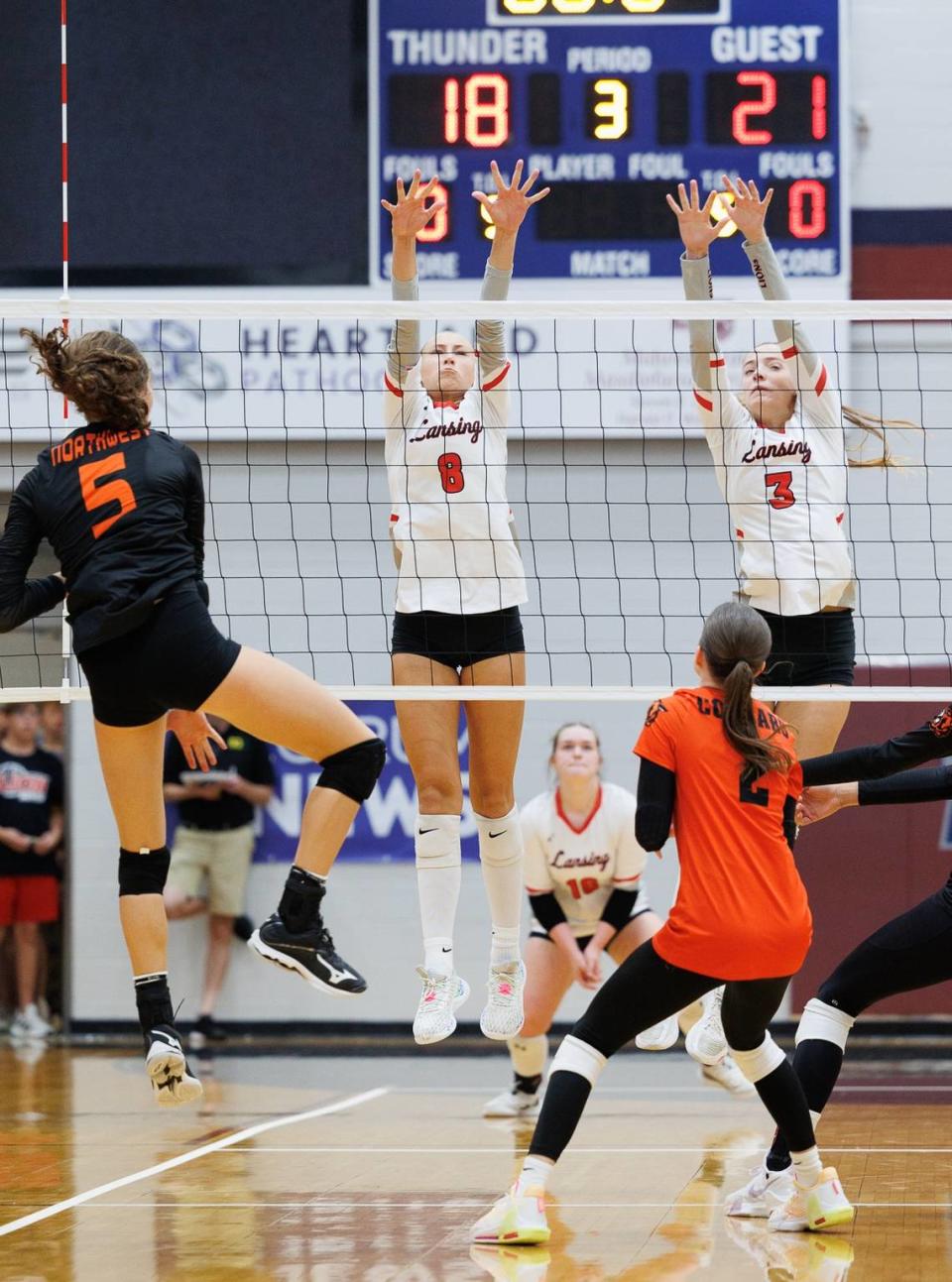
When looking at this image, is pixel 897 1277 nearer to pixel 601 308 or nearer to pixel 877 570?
pixel 601 308

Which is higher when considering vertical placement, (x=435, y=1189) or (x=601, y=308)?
(x=601, y=308)

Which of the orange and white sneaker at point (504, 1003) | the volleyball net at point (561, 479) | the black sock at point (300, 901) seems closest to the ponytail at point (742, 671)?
the black sock at point (300, 901)

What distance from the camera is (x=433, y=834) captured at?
6.25 meters

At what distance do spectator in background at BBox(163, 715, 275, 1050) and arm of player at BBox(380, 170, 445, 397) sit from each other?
5.15 meters

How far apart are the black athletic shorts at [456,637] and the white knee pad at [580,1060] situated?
1558mm

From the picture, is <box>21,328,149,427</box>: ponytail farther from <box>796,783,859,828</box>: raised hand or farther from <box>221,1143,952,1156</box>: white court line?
<box>221,1143,952,1156</box>: white court line

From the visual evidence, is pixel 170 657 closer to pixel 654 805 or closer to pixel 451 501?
pixel 654 805

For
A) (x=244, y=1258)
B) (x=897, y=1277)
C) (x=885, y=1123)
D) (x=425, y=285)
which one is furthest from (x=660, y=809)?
(x=425, y=285)

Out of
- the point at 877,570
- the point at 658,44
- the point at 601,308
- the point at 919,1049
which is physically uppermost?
the point at 658,44

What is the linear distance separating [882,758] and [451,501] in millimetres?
1737

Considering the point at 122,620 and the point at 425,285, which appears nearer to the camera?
the point at 122,620

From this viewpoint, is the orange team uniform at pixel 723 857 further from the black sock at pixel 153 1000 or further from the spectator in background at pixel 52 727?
the spectator in background at pixel 52 727

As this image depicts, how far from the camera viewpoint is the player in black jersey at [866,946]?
538 cm

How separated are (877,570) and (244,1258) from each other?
22.1ft
